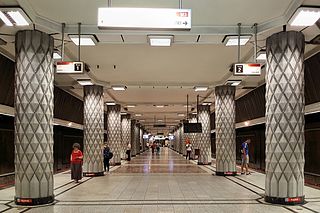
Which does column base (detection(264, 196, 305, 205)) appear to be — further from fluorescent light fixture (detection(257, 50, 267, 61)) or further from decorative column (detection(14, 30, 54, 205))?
decorative column (detection(14, 30, 54, 205))

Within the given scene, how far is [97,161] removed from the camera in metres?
17.1

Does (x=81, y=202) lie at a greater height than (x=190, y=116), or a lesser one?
lesser

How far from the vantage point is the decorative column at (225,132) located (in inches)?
671

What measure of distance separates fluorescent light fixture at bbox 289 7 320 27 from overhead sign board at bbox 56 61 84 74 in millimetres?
4925

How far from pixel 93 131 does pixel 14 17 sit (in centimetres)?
973

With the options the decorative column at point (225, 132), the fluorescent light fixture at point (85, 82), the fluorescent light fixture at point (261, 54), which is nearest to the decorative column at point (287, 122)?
the fluorescent light fixture at point (261, 54)

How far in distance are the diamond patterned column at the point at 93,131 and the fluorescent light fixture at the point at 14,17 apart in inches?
354

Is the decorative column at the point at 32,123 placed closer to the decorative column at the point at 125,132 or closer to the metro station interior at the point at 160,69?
the metro station interior at the point at 160,69

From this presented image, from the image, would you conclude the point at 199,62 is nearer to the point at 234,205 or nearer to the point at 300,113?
the point at 300,113

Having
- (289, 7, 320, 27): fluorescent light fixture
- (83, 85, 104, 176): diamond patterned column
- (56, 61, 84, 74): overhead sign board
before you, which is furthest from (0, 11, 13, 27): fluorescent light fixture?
(83, 85, 104, 176): diamond patterned column

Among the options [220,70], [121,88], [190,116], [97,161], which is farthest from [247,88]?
[190,116]

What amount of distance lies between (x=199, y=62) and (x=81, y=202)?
640 centimetres

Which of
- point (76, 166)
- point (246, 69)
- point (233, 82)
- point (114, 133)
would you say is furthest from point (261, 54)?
point (114, 133)

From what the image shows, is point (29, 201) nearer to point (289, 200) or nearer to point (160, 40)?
point (160, 40)
